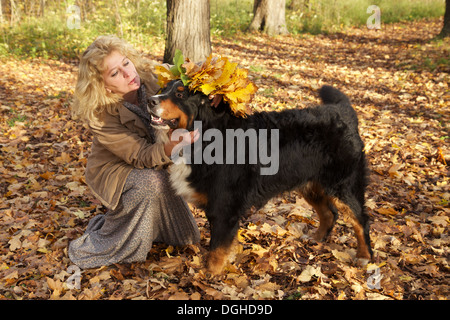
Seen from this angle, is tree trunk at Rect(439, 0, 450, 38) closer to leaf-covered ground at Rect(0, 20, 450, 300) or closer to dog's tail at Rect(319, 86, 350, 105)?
leaf-covered ground at Rect(0, 20, 450, 300)

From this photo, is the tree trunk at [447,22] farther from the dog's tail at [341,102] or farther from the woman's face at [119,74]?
the woman's face at [119,74]

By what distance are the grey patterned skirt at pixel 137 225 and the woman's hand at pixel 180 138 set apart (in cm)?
50

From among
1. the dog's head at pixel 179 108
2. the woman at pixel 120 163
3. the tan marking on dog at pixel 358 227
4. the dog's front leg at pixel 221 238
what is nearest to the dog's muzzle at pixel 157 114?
the dog's head at pixel 179 108

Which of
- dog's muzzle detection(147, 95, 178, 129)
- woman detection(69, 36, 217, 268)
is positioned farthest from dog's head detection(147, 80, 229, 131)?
woman detection(69, 36, 217, 268)

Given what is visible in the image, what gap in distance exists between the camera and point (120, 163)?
10.8 feet

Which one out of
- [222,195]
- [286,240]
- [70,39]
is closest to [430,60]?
[286,240]

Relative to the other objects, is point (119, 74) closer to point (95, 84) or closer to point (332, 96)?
point (95, 84)

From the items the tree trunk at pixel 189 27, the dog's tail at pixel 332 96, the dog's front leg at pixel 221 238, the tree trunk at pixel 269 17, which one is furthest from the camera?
the tree trunk at pixel 269 17

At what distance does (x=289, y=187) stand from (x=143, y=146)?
1.33 meters

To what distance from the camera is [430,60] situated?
29.2 ft
